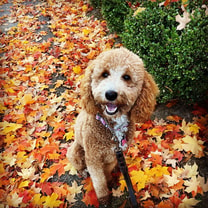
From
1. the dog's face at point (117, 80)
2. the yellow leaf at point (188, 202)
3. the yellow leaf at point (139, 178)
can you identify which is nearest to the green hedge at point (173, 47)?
the dog's face at point (117, 80)

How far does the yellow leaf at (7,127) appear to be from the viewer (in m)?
3.45

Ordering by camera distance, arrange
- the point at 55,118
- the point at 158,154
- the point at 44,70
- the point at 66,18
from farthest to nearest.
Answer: the point at 66,18 < the point at 44,70 < the point at 55,118 < the point at 158,154

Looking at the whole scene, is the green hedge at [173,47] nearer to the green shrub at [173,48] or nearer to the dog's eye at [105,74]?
the green shrub at [173,48]

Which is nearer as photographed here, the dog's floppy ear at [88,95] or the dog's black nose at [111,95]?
the dog's black nose at [111,95]

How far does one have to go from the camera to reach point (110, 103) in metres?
1.93

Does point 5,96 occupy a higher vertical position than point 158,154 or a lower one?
higher

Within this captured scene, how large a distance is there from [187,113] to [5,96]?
13.2 ft

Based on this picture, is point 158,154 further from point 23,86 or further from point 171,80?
point 23,86

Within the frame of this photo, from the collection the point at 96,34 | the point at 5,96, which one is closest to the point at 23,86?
the point at 5,96

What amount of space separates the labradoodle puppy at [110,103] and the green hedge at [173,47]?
0.86 m

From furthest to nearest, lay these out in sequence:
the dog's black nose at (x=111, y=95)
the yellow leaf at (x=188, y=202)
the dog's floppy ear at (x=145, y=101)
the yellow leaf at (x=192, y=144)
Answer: the yellow leaf at (x=192, y=144) → the yellow leaf at (x=188, y=202) → the dog's floppy ear at (x=145, y=101) → the dog's black nose at (x=111, y=95)

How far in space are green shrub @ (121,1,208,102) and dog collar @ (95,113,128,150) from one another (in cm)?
127

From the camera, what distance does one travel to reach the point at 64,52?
5.27m

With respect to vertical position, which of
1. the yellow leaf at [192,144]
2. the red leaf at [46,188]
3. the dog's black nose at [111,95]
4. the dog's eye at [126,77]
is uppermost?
the dog's eye at [126,77]
